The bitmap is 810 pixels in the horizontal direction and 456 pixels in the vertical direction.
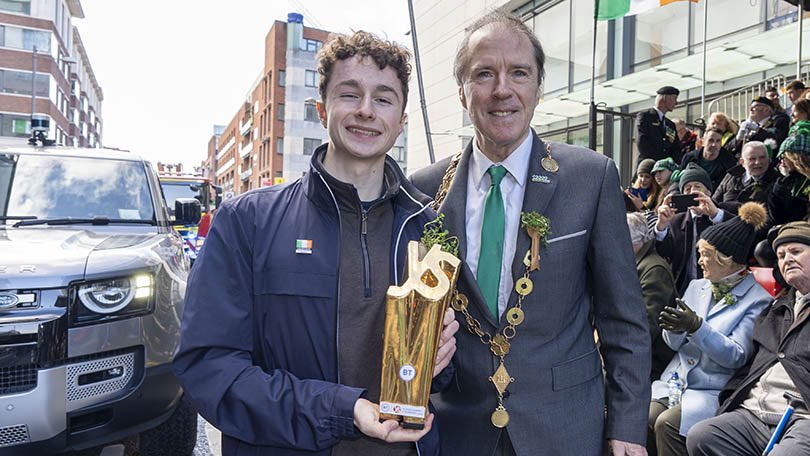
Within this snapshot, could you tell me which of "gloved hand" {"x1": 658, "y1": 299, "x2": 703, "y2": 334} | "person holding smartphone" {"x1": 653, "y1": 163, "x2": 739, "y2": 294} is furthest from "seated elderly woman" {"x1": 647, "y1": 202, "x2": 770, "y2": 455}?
"person holding smartphone" {"x1": 653, "y1": 163, "x2": 739, "y2": 294}

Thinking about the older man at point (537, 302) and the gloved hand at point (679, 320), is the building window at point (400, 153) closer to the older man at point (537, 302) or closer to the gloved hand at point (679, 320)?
the gloved hand at point (679, 320)

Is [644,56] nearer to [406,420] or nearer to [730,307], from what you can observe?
[730,307]

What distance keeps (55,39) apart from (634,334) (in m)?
52.0

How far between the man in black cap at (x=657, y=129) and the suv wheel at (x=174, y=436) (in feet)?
18.6

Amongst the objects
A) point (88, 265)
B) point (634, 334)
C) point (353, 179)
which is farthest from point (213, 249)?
point (88, 265)

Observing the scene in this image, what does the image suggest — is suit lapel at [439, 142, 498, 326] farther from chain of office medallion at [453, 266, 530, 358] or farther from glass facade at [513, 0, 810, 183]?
glass facade at [513, 0, 810, 183]

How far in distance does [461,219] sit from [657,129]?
5.62 m

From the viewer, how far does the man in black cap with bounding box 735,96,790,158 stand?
19.0ft

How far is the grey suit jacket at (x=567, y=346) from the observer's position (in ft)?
6.09

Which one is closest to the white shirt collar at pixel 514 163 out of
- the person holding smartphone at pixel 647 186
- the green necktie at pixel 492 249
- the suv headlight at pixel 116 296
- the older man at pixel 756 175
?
the green necktie at pixel 492 249

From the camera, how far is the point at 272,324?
5.27ft

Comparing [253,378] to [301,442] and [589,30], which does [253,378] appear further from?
[589,30]

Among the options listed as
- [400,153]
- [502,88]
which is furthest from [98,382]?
[400,153]

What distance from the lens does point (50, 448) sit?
8.87 feet
